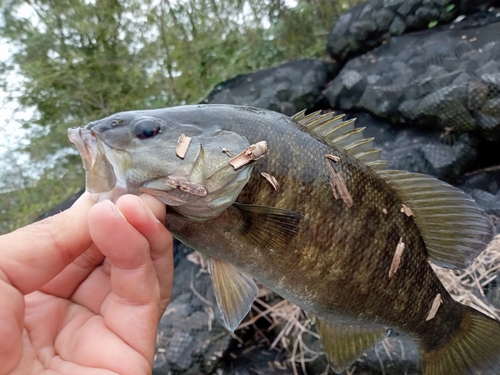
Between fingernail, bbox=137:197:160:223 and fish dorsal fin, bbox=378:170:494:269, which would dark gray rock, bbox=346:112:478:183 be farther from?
fingernail, bbox=137:197:160:223

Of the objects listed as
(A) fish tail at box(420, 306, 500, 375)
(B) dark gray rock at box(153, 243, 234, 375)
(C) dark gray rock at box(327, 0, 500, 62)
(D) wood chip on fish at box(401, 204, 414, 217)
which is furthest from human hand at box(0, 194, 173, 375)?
(C) dark gray rock at box(327, 0, 500, 62)

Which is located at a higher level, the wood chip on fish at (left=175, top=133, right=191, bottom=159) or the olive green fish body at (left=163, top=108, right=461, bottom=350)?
the wood chip on fish at (left=175, top=133, right=191, bottom=159)

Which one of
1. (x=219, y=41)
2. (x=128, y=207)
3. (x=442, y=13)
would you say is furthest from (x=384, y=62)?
(x=128, y=207)

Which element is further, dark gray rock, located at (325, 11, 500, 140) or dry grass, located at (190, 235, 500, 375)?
dark gray rock, located at (325, 11, 500, 140)

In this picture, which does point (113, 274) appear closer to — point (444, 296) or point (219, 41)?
point (444, 296)

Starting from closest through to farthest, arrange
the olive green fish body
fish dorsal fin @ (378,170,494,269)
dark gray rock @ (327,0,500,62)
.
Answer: the olive green fish body
fish dorsal fin @ (378,170,494,269)
dark gray rock @ (327,0,500,62)

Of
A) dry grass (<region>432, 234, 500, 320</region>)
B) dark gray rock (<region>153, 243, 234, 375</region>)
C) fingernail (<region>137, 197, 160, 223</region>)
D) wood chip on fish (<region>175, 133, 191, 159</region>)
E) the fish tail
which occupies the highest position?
wood chip on fish (<region>175, 133, 191, 159</region>)
